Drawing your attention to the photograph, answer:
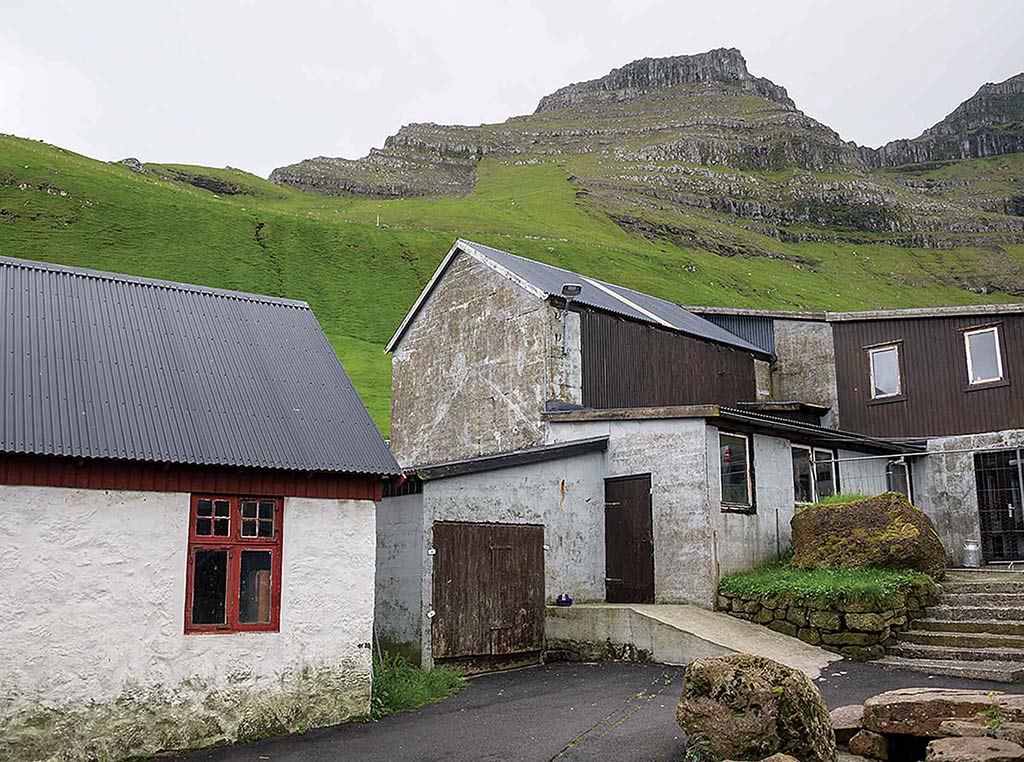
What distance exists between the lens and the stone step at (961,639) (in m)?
14.1

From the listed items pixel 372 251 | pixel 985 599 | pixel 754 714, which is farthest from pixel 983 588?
pixel 372 251

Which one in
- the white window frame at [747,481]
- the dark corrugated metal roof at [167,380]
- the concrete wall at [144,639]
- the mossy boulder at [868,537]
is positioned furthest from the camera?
the white window frame at [747,481]

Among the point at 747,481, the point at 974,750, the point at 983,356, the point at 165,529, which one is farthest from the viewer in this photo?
the point at 983,356

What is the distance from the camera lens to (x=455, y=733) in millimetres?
11156

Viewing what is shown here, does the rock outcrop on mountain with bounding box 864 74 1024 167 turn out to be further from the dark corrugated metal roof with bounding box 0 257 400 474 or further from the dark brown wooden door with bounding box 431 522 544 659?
the dark corrugated metal roof with bounding box 0 257 400 474

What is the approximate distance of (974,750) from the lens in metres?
7.44

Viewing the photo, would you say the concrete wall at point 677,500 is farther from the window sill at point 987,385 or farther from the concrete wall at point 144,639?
the window sill at point 987,385

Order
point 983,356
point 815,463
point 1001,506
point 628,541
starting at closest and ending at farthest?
point 628,541
point 815,463
point 1001,506
point 983,356

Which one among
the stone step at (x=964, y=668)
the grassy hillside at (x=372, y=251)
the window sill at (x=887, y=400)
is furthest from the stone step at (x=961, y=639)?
the grassy hillside at (x=372, y=251)

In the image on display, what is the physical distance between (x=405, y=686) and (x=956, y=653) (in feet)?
28.2

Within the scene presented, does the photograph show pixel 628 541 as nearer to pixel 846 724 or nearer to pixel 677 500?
pixel 677 500

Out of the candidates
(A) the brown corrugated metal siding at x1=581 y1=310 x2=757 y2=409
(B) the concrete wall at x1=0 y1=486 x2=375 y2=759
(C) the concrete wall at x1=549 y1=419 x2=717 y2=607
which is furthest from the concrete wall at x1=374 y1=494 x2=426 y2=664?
(A) the brown corrugated metal siding at x1=581 y1=310 x2=757 y2=409

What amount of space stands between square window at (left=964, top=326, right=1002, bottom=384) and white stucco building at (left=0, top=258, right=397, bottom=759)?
55.2 ft

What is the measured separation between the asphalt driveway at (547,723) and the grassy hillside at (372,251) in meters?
23.5
